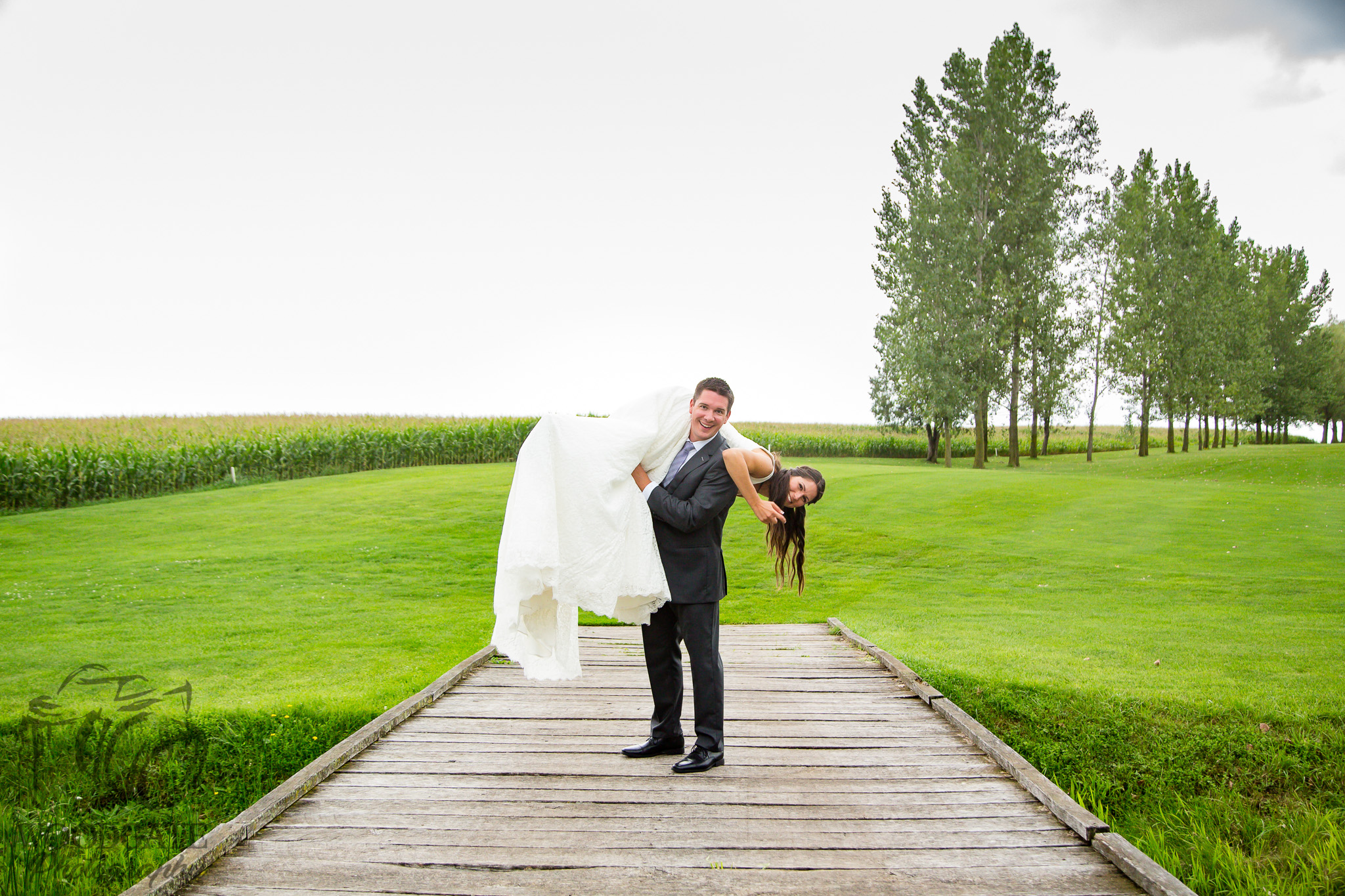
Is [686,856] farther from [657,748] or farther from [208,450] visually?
[208,450]

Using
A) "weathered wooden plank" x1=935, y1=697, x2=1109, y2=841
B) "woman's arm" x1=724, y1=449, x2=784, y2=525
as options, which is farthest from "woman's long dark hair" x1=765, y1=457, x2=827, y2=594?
"weathered wooden plank" x1=935, y1=697, x2=1109, y2=841

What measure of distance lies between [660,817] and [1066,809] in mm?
1948

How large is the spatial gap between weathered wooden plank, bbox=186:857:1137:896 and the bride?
1103 mm

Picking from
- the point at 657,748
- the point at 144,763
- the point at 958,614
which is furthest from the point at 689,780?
the point at 958,614

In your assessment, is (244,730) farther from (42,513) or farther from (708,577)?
(42,513)

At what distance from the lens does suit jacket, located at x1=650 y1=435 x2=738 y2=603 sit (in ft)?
14.5

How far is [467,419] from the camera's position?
35719mm

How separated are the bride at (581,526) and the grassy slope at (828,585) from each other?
3117 mm

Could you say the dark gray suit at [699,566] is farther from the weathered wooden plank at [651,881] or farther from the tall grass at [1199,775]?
the tall grass at [1199,775]

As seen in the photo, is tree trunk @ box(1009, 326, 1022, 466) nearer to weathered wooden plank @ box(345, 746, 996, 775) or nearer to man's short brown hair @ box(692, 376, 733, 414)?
weathered wooden plank @ box(345, 746, 996, 775)

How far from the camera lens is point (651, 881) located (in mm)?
3367

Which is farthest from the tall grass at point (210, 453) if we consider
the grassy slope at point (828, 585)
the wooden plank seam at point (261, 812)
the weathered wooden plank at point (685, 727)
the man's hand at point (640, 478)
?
the man's hand at point (640, 478)

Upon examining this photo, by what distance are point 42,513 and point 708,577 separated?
61.1 ft

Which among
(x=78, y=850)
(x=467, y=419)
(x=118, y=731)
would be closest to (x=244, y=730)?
(x=118, y=731)
